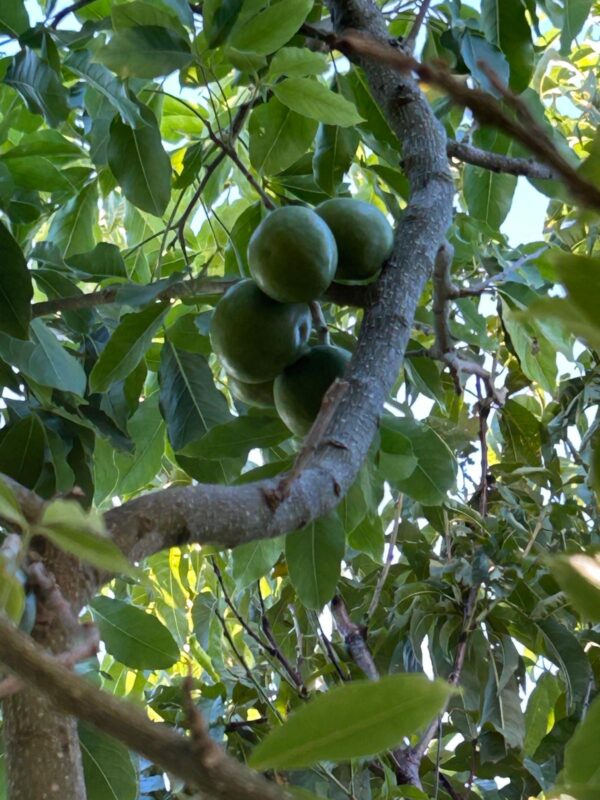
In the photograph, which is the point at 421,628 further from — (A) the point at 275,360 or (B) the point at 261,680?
(A) the point at 275,360

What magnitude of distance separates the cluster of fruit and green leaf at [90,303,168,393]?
0.08 metres

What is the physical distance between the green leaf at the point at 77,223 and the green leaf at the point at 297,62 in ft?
1.90

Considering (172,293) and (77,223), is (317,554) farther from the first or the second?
(77,223)

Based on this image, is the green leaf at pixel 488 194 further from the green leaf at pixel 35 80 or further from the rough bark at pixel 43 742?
the rough bark at pixel 43 742

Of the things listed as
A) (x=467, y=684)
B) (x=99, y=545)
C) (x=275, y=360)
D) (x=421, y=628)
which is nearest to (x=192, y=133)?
(x=275, y=360)

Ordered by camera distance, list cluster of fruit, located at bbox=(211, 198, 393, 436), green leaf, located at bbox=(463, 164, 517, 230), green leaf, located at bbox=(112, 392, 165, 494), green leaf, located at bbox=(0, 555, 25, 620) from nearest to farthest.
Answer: green leaf, located at bbox=(0, 555, 25, 620), cluster of fruit, located at bbox=(211, 198, 393, 436), green leaf, located at bbox=(112, 392, 165, 494), green leaf, located at bbox=(463, 164, 517, 230)

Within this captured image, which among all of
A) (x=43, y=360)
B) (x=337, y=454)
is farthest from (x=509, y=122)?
(x=43, y=360)

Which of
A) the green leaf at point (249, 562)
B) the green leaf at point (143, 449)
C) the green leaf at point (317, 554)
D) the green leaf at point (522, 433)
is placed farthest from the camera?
the green leaf at point (522, 433)

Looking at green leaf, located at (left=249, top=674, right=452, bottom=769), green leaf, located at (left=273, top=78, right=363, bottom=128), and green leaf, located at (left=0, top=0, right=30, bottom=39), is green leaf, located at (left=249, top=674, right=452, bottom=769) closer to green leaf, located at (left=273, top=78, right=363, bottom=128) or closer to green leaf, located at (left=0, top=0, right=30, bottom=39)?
green leaf, located at (left=273, top=78, right=363, bottom=128)

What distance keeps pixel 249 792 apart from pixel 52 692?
0.06m

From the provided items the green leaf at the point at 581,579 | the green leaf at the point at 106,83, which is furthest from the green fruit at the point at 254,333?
the green leaf at the point at 581,579

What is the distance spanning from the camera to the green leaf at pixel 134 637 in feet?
3.35

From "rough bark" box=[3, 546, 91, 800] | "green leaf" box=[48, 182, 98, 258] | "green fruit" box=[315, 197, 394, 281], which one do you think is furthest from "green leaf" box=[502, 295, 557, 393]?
"rough bark" box=[3, 546, 91, 800]

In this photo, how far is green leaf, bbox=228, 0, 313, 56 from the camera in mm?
1036
